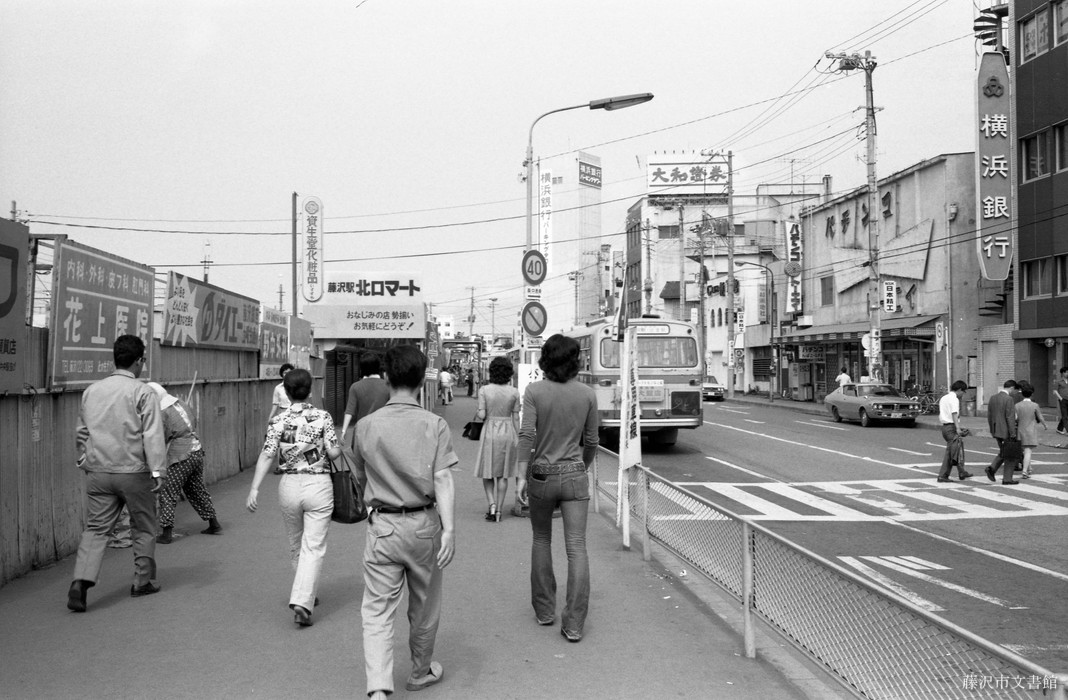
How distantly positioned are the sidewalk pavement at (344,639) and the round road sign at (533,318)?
8754 mm

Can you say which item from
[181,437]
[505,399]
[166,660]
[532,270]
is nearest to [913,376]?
[532,270]

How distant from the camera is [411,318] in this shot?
24.1 m

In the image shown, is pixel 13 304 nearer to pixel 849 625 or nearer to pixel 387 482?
pixel 387 482

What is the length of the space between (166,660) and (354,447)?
1785mm

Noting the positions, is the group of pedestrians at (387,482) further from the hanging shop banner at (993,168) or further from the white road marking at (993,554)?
the hanging shop banner at (993,168)

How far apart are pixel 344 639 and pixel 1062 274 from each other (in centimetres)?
2959

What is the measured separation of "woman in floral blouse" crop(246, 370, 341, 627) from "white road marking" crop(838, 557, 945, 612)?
4.26m

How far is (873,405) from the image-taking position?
2791 cm

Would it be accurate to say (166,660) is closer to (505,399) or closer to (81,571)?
(81,571)

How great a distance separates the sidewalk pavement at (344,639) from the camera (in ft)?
15.9

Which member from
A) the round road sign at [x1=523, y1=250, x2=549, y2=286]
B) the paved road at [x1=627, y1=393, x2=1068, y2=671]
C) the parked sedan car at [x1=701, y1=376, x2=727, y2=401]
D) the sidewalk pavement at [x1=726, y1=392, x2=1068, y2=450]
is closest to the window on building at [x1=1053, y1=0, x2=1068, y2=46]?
the sidewalk pavement at [x1=726, y1=392, x2=1068, y2=450]

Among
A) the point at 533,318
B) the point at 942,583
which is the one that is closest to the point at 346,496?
the point at 942,583

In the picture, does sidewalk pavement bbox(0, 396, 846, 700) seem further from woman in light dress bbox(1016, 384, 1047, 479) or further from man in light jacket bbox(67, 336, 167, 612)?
woman in light dress bbox(1016, 384, 1047, 479)

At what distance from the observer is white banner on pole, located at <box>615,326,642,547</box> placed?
8.41m
